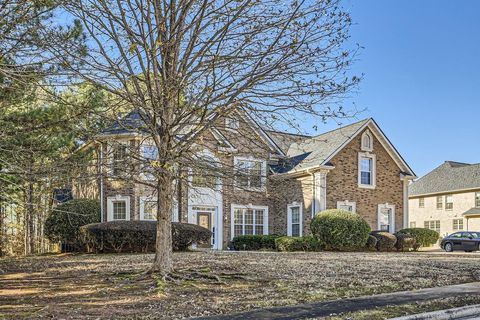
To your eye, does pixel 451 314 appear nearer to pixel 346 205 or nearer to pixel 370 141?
pixel 346 205

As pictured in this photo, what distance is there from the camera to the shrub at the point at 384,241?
25.7m

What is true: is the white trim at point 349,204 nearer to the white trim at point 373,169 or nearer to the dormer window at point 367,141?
the white trim at point 373,169

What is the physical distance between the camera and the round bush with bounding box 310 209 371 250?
23.5 meters

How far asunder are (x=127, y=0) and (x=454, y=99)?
58.3ft

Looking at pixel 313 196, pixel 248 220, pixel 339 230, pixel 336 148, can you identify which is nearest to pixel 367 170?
pixel 336 148

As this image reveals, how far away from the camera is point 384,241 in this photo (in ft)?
84.4

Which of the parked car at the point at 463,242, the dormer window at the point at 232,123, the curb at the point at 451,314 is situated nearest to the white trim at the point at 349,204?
the parked car at the point at 463,242

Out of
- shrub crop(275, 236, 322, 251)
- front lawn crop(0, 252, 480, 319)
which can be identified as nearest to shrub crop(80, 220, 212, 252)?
shrub crop(275, 236, 322, 251)

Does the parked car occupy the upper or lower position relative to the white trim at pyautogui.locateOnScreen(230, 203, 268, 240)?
lower

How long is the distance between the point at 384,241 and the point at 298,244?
16.7ft

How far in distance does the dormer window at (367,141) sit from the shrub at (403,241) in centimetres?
511

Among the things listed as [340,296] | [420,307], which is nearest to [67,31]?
[340,296]

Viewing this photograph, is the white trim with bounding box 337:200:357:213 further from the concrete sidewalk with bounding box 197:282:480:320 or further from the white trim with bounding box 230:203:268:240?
the concrete sidewalk with bounding box 197:282:480:320

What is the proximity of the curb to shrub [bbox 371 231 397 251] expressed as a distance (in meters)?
17.9
